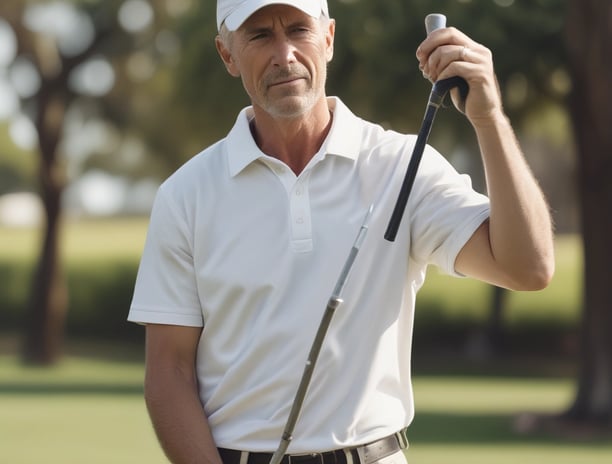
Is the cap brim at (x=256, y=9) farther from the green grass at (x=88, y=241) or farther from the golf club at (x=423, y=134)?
the green grass at (x=88, y=241)

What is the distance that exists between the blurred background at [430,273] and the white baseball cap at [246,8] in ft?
29.0

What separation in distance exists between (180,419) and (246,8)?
3.13 ft

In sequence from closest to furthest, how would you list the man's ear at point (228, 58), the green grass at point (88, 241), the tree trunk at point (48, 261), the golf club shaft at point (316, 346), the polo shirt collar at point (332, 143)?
the golf club shaft at point (316, 346), the polo shirt collar at point (332, 143), the man's ear at point (228, 58), the tree trunk at point (48, 261), the green grass at point (88, 241)

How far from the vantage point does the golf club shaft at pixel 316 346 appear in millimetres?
2887

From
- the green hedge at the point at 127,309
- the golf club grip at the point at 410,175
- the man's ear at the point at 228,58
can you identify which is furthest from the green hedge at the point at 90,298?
the golf club grip at the point at 410,175

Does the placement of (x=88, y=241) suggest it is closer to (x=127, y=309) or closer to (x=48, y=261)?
(x=127, y=309)

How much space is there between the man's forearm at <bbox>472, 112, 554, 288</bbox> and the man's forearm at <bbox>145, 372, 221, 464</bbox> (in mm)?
Answer: 774

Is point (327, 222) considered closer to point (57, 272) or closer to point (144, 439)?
point (144, 439)

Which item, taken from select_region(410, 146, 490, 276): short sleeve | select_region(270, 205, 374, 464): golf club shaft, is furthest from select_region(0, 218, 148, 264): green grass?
select_region(270, 205, 374, 464): golf club shaft

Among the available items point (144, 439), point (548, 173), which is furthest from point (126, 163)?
point (144, 439)

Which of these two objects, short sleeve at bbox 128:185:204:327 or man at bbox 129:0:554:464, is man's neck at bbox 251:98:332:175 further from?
short sleeve at bbox 128:185:204:327

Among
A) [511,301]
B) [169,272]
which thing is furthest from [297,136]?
[511,301]

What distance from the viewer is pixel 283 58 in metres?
3.18

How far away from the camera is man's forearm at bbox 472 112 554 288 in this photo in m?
2.97
